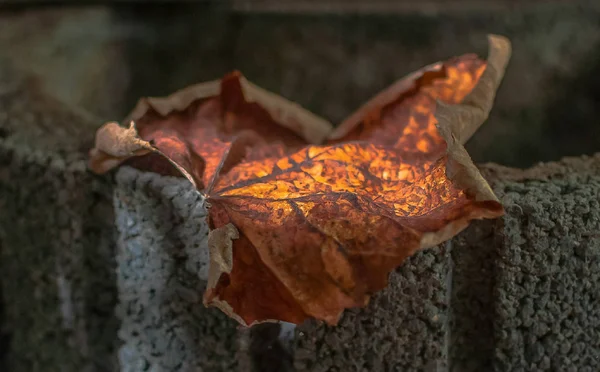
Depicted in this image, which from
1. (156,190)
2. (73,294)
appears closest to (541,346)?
(156,190)

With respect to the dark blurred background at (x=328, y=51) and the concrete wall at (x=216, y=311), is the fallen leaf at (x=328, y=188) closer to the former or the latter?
the concrete wall at (x=216, y=311)

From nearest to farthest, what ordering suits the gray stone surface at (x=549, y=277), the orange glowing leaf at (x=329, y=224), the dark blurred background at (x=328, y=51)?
1. the orange glowing leaf at (x=329, y=224)
2. the gray stone surface at (x=549, y=277)
3. the dark blurred background at (x=328, y=51)

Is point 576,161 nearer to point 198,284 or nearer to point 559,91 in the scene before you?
point 198,284

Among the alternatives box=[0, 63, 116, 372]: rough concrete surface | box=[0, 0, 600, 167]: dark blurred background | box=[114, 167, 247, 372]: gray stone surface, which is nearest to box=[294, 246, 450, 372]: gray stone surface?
box=[114, 167, 247, 372]: gray stone surface

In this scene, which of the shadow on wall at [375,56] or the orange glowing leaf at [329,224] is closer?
the orange glowing leaf at [329,224]

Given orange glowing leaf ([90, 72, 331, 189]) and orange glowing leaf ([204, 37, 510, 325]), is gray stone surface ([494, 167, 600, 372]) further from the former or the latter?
orange glowing leaf ([90, 72, 331, 189])

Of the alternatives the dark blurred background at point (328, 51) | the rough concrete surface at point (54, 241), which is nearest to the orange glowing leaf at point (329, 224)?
the rough concrete surface at point (54, 241)

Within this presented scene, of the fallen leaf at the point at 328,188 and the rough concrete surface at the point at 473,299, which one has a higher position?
the fallen leaf at the point at 328,188
